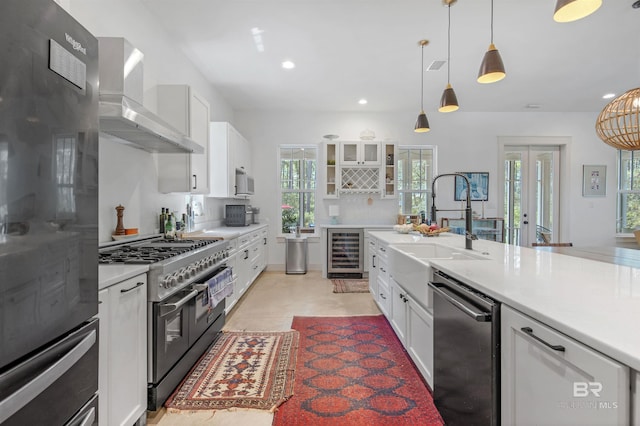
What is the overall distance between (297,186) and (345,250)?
1610 millimetres

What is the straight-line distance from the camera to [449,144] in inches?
238

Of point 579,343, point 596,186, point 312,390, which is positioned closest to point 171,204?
point 312,390

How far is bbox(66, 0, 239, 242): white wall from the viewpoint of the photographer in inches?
86.5

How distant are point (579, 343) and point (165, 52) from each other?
151 inches

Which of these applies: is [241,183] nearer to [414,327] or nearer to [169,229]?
[169,229]

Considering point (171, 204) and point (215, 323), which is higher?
point (171, 204)

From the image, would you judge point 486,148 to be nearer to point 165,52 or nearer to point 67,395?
point 165,52

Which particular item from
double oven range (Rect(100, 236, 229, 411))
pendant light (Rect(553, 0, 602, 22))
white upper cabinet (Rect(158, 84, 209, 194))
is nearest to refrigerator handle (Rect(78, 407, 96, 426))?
double oven range (Rect(100, 236, 229, 411))

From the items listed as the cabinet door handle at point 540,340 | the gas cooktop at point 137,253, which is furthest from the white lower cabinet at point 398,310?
the gas cooktop at point 137,253

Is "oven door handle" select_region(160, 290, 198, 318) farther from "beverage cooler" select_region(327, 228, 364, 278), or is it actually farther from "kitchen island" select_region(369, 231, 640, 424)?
"beverage cooler" select_region(327, 228, 364, 278)

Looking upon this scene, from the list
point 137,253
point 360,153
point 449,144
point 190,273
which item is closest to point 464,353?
point 190,273

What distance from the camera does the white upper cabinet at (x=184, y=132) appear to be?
9.43 feet

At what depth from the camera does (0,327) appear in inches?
29.2

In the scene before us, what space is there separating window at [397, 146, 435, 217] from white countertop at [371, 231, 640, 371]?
423 centimetres
